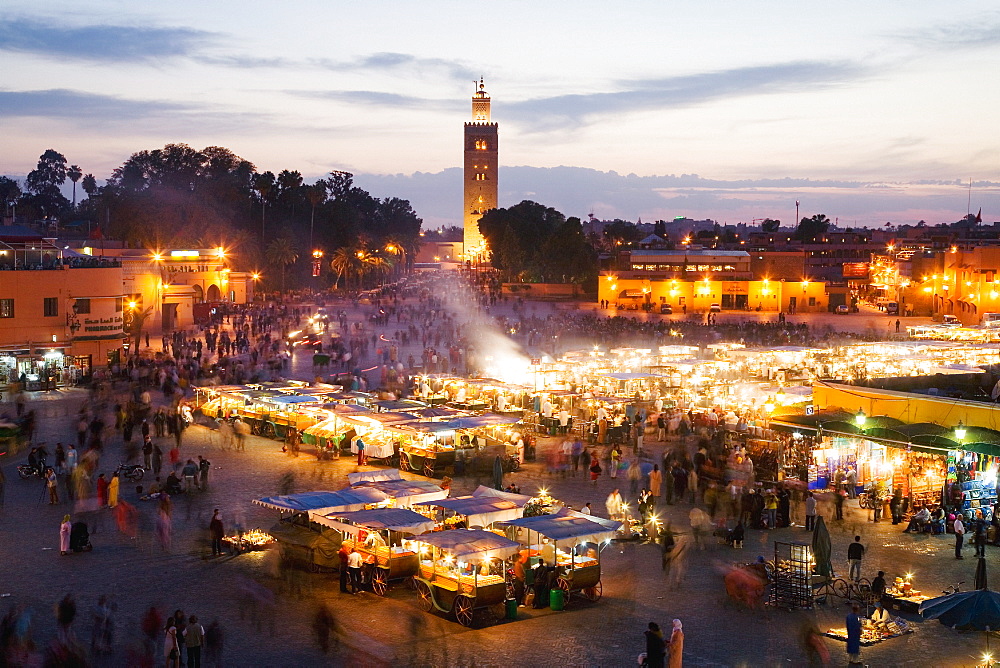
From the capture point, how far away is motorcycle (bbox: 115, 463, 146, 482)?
2061 centimetres

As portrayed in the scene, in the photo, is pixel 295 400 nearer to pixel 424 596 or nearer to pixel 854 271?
pixel 424 596

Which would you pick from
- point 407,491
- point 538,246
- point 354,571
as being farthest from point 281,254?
point 354,571

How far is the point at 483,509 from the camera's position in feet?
49.1

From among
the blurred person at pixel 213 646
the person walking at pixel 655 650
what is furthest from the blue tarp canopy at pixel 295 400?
the person walking at pixel 655 650

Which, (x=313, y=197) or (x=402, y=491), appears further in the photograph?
(x=313, y=197)

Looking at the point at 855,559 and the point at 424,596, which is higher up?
the point at 855,559

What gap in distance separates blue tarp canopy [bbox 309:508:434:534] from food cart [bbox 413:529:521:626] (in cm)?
45

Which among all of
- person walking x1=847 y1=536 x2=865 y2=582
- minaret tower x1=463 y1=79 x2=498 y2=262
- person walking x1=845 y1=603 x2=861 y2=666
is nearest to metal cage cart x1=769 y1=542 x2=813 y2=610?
person walking x1=847 y1=536 x2=865 y2=582

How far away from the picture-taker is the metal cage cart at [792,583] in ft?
44.3

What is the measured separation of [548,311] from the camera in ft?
232

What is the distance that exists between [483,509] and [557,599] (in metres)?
2.12

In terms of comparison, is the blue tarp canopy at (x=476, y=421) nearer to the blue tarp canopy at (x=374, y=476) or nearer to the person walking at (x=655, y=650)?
the blue tarp canopy at (x=374, y=476)

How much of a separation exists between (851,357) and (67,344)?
27419mm

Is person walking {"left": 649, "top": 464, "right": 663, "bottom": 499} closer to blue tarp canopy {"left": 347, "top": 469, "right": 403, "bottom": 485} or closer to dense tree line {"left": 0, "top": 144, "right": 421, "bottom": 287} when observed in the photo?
blue tarp canopy {"left": 347, "top": 469, "right": 403, "bottom": 485}
